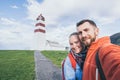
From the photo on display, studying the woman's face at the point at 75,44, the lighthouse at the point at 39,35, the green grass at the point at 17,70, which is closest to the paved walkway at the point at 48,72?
the green grass at the point at 17,70

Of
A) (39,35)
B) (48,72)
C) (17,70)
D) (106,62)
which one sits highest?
(39,35)

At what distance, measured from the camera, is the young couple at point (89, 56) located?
1690 millimetres

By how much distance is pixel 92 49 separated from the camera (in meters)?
2.50

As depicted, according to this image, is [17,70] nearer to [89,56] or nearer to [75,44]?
[75,44]

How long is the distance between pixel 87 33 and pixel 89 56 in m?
0.91

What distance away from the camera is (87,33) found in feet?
10.8

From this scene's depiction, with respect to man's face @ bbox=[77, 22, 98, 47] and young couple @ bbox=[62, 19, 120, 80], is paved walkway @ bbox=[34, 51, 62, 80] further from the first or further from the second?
man's face @ bbox=[77, 22, 98, 47]

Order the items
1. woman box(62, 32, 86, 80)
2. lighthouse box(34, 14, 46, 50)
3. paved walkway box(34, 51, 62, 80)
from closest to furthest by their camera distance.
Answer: woman box(62, 32, 86, 80)
paved walkway box(34, 51, 62, 80)
lighthouse box(34, 14, 46, 50)

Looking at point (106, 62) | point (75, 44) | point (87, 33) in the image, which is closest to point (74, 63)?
point (75, 44)

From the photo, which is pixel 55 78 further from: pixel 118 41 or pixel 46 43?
pixel 46 43

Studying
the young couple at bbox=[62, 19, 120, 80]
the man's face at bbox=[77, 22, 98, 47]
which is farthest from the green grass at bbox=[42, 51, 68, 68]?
the man's face at bbox=[77, 22, 98, 47]

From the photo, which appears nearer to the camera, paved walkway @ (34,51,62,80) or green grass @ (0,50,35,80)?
paved walkway @ (34,51,62,80)

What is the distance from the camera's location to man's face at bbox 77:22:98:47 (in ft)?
10.8

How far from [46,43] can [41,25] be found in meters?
3.16
